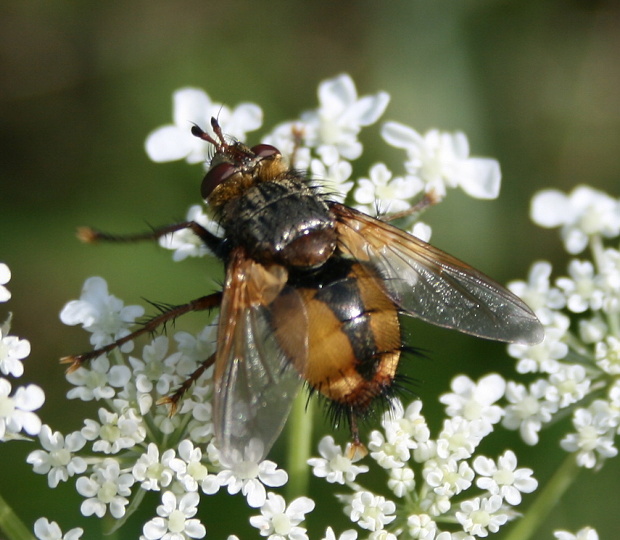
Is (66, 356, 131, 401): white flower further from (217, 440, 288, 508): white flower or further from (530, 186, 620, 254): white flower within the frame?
(530, 186, 620, 254): white flower

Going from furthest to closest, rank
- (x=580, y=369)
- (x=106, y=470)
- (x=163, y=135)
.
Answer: (x=163, y=135) → (x=580, y=369) → (x=106, y=470)

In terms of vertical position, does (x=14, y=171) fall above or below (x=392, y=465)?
above

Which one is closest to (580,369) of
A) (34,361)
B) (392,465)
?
(392,465)

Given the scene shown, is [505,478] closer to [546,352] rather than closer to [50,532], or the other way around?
[546,352]

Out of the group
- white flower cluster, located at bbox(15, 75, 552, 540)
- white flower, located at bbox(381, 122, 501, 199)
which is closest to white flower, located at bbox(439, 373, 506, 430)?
white flower cluster, located at bbox(15, 75, 552, 540)

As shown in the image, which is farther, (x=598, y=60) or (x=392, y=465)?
(x=598, y=60)

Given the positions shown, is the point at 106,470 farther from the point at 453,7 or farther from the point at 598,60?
the point at 598,60

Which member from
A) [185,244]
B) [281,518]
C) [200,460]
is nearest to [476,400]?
[281,518]
